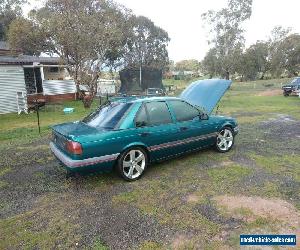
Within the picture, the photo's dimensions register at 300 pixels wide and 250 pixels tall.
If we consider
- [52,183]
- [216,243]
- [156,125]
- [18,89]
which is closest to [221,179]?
[156,125]

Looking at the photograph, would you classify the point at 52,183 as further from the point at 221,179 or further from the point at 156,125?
the point at 221,179

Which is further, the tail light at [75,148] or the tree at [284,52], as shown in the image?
the tree at [284,52]

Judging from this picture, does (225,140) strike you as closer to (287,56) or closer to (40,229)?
(40,229)

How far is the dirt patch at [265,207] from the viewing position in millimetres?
3916

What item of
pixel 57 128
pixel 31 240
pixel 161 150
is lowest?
pixel 31 240

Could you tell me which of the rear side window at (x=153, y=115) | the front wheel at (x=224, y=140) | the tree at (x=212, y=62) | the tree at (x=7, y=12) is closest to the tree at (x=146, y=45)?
the tree at (x=212, y=62)

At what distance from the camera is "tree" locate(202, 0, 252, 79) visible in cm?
3547

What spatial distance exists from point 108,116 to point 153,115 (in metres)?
0.87

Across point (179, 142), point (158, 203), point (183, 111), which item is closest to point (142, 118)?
point (179, 142)

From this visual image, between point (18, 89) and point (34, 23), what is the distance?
4.24 metres

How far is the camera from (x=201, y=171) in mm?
5703

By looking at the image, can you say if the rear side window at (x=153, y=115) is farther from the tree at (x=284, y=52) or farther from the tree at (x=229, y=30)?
the tree at (x=284, y=52)

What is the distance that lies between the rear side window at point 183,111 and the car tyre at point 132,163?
116 cm

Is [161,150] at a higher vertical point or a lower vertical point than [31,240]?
higher
